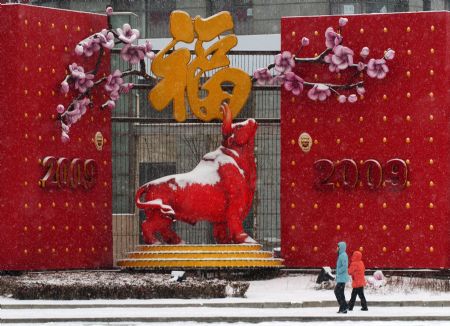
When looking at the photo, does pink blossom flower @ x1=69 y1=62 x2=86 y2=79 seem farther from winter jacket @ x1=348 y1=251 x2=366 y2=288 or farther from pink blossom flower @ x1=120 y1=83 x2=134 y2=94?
winter jacket @ x1=348 y1=251 x2=366 y2=288

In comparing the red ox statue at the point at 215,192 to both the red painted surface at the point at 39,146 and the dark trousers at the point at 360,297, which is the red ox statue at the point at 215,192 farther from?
the dark trousers at the point at 360,297

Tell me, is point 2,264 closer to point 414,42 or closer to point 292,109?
point 292,109

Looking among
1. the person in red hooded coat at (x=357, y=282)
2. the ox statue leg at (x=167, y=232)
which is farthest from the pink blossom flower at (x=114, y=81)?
the person in red hooded coat at (x=357, y=282)

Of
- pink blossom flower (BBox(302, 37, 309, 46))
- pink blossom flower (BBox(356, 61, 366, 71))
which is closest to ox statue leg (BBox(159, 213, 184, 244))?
pink blossom flower (BBox(302, 37, 309, 46))

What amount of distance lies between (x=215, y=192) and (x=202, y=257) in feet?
6.01

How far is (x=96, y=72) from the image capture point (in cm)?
3766

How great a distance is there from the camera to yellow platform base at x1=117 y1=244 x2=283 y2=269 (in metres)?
35.4

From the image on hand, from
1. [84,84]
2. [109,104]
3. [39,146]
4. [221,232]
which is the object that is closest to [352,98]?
[221,232]

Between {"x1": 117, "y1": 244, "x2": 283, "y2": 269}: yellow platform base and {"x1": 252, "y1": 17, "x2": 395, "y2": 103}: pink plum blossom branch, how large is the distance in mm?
4073

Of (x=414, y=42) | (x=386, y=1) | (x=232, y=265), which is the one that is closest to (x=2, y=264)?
(x=232, y=265)

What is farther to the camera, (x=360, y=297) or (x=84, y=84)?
(x=84, y=84)

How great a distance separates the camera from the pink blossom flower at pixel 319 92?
36.8 meters

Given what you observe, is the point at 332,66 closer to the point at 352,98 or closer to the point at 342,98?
the point at 342,98

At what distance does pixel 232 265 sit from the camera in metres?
35.5
